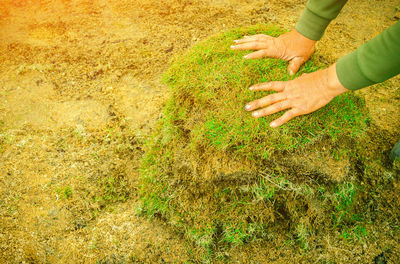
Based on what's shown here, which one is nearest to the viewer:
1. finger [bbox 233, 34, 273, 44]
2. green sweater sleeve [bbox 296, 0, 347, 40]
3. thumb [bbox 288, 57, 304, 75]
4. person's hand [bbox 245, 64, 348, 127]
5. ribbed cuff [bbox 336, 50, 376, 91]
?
ribbed cuff [bbox 336, 50, 376, 91]

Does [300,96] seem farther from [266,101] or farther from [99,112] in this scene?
[99,112]

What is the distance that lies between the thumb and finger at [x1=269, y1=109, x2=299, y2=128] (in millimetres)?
406

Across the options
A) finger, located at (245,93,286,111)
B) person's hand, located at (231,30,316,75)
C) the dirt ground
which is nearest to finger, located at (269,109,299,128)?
finger, located at (245,93,286,111)

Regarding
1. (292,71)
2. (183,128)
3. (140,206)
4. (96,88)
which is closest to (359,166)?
(292,71)

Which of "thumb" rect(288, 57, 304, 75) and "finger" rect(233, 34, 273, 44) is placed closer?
"thumb" rect(288, 57, 304, 75)

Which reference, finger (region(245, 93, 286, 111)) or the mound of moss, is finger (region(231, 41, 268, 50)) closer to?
the mound of moss

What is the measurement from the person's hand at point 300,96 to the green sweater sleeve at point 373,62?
0.08m

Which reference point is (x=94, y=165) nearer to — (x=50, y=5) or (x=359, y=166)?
(x=359, y=166)

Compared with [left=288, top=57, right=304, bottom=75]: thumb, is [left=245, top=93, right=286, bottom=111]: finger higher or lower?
lower

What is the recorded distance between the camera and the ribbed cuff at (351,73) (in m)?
1.27

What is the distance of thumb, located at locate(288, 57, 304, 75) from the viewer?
1.79m

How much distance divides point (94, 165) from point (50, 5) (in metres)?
2.28

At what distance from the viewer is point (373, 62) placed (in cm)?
120

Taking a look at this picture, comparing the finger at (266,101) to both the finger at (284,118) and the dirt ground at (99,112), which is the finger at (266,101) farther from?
the dirt ground at (99,112)
